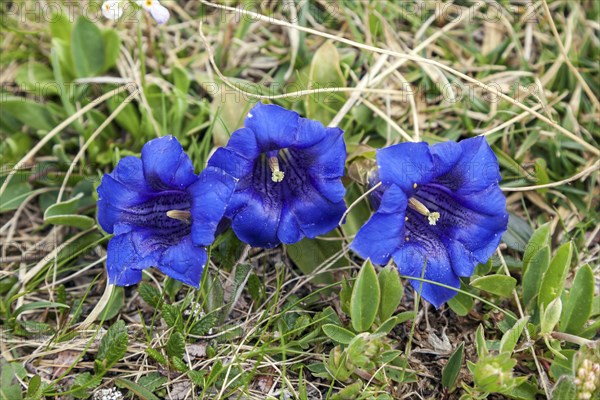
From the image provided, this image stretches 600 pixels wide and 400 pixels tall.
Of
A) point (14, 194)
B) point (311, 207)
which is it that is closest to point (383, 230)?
point (311, 207)

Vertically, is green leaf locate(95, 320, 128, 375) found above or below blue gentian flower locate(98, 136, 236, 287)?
below

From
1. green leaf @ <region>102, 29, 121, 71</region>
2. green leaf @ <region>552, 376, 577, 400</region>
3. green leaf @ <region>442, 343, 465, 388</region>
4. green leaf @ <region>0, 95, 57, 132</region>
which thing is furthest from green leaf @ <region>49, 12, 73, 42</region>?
green leaf @ <region>552, 376, 577, 400</region>

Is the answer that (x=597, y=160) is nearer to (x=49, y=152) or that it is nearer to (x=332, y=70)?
(x=332, y=70)

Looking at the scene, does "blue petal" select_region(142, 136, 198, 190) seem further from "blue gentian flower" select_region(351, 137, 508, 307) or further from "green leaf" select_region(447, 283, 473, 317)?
"green leaf" select_region(447, 283, 473, 317)

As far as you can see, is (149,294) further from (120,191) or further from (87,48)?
(87,48)

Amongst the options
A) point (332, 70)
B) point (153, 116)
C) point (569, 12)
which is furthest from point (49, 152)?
point (569, 12)

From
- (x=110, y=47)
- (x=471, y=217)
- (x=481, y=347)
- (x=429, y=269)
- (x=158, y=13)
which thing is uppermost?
(x=158, y=13)
